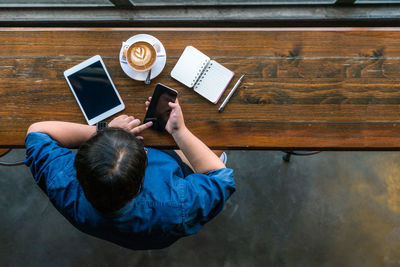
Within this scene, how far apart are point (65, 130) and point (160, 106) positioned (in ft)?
1.58

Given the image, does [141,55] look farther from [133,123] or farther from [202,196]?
[202,196]

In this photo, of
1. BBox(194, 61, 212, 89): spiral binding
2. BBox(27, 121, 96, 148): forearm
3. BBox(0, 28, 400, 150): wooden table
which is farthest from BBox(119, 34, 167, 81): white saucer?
BBox(27, 121, 96, 148): forearm

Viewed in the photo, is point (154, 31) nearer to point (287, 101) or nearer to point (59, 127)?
point (59, 127)

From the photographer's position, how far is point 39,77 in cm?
155

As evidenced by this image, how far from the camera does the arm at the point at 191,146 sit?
1.39 m

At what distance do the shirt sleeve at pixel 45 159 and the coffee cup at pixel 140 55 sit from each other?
537mm

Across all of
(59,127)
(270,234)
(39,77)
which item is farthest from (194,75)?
(270,234)

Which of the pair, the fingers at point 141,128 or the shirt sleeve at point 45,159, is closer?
the shirt sleeve at point 45,159

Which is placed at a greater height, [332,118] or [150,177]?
[332,118]

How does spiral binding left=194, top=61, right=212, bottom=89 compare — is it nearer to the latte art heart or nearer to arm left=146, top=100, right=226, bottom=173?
arm left=146, top=100, right=226, bottom=173

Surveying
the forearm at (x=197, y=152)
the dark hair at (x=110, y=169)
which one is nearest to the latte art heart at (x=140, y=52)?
the forearm at (x=197, y=152)

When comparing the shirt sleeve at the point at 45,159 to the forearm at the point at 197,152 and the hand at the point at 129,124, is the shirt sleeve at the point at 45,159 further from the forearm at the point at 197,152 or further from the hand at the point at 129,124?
the forearm at the point at 197,152

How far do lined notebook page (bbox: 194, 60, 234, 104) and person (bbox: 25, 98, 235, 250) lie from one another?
17 cm

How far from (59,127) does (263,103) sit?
1034 millimetres
